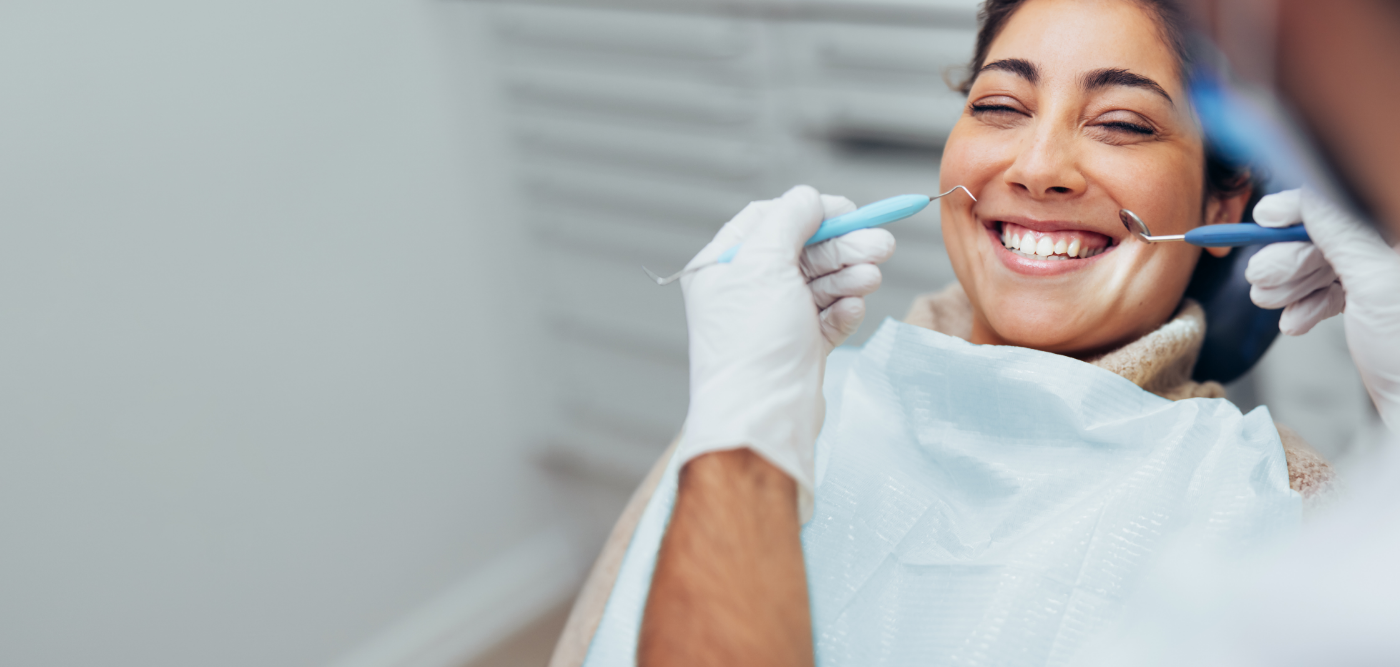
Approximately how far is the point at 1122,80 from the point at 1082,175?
4.9 inches

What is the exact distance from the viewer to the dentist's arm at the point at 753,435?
81cm

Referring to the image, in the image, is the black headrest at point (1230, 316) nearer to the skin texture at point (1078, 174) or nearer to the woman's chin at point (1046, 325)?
the skin texture at point (1078, 174)

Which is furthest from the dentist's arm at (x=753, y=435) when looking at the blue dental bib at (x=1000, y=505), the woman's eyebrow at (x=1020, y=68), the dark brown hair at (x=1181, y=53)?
the dark brown hair at (x=1181, y=53)

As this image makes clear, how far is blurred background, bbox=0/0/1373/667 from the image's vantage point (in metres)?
1.48

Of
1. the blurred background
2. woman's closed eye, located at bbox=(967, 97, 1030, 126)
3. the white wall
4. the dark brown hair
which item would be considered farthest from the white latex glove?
the white wall

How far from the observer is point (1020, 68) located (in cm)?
118

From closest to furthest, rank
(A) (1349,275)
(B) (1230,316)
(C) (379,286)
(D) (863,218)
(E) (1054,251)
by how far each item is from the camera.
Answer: (A) (1349,275) → (D) (863,218) → (E) (1054,251) → (B) (1230,316) → (C) (379,286)

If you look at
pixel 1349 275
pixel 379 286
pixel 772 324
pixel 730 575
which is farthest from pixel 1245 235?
pixel 379 286

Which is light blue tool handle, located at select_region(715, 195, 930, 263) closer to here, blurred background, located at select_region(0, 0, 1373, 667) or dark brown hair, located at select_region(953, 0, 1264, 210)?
dark brown hair, located at select_region(953, 0, 1264, 210)

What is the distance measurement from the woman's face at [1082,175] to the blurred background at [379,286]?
1.24 feet

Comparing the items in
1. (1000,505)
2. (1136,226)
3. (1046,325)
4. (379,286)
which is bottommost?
(379,286)

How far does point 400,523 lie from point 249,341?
23.1 inches

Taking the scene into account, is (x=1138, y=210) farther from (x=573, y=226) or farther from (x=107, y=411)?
(x=107, y=411)

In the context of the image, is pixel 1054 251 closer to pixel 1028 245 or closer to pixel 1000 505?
pixel 1028 245
